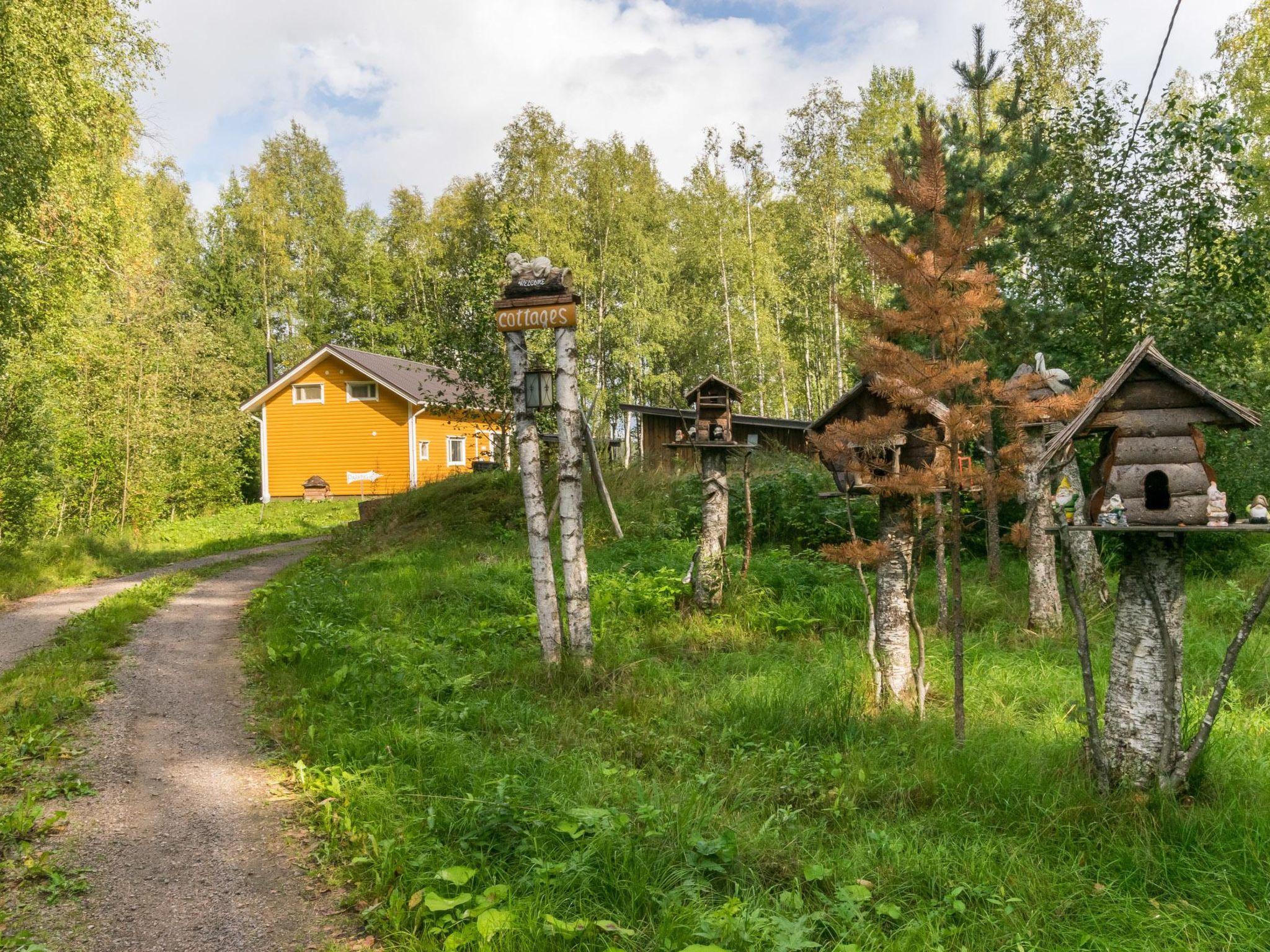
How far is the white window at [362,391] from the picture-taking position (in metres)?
27.5

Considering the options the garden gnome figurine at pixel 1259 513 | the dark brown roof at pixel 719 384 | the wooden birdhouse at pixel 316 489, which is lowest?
the garden gnome figurine at pixel 1259 513

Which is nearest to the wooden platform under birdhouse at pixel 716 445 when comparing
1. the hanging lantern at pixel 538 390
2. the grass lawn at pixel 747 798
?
the grass lawn at pixel 747 798

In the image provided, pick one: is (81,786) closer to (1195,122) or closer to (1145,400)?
(1145,400)

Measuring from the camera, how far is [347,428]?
90.7 ft

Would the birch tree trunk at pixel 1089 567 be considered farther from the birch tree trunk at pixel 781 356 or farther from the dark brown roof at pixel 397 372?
the birch tree trunk at pixel 781 356

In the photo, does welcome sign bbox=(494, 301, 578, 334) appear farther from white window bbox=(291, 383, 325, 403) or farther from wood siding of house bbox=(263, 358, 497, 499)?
white window bbox=(291, 383, 325, 403)

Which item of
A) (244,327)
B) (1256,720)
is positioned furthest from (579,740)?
(244,327)

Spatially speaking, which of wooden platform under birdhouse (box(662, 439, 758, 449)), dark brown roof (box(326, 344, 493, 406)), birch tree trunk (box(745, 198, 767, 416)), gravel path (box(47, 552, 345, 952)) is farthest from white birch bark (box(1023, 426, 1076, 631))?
birch tree trunk (box(745, 198, 767, 416))

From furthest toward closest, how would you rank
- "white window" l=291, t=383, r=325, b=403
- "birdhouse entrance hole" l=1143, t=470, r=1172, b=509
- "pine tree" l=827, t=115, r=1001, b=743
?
"white window" l=291, t=383, r=325, b=403, "pine tree" l=827, t=115, r=1001, b=743, "birdhouse entrance hole" l=1143, t=470, r=1172, b=509

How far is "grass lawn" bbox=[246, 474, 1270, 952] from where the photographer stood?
306 centimetres

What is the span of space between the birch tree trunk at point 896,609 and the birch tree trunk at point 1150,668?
1.90 m

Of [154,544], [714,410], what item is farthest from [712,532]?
[154,544]

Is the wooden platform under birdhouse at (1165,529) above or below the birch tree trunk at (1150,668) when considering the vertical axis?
above

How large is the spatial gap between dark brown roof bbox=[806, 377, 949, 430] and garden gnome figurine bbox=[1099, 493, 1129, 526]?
5.69 ft
